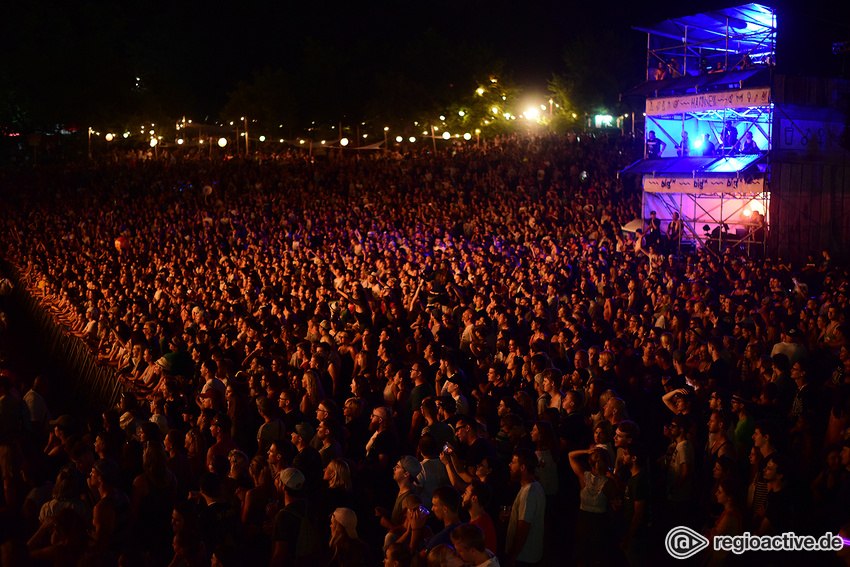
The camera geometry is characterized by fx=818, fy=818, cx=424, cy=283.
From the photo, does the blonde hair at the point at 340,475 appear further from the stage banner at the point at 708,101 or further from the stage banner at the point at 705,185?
the stage banner at the point at 708,101

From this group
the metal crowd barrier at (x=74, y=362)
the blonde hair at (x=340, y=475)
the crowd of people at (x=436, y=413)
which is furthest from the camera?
the metal crowd barrier at (x=74, y=362)

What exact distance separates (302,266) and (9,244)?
11338mm

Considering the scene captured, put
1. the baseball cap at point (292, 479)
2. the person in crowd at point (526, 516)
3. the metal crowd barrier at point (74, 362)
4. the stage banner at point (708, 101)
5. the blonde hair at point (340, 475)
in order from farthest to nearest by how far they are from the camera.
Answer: the stage banner at point (708, 101)
the metal crowd barrier at point (74, 362)
the blonde hair at point (340, 475)
the baseball cap at point (292, 479)
the person in crowd at point (526, 516)

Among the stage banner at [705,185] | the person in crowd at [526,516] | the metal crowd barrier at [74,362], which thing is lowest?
the metal crowd barrier at [74,362]

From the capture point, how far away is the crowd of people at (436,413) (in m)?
5.32

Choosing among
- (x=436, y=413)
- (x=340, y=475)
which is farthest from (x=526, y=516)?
(x=436, y=413)

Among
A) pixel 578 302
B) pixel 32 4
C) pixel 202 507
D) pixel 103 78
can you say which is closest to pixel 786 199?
pixel 578 302

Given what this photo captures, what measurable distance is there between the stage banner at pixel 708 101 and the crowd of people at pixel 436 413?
367 cm

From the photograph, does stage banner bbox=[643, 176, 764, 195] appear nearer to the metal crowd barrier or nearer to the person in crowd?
the metal crowd barrier

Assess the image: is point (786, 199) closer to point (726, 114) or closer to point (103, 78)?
point (726, 114)

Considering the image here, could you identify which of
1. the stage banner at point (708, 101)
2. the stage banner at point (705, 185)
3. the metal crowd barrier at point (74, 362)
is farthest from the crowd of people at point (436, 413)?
the stage banner at point (708, 101)

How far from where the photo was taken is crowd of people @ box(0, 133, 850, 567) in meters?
5.32

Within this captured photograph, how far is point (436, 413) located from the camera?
21.3ft

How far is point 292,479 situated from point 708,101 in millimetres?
16195
